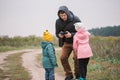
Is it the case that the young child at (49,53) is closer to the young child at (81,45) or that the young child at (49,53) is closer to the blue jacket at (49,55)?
the blue jacket at (49,55)

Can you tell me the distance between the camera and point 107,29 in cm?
2528

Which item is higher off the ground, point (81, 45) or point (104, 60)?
point (81, 45)

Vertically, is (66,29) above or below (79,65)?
above

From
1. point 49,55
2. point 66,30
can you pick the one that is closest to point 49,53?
point 49,55

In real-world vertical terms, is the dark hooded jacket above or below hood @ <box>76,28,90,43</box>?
above

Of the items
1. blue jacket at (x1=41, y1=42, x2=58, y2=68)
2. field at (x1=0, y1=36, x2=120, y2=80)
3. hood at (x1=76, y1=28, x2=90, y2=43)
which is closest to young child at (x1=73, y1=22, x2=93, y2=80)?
hood at (x1=76, y1=28, x2=90, y2=43)

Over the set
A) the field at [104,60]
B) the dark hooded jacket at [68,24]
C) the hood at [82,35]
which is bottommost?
the field at [104,60]

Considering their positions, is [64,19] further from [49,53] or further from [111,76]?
[111,76]

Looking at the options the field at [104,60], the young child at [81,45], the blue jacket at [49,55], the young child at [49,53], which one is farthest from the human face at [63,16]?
the field at [104,60]

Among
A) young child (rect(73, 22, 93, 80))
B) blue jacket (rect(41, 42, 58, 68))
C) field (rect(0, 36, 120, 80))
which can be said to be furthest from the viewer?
field (rect(0, 36, 120, 80))

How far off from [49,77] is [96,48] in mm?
9758

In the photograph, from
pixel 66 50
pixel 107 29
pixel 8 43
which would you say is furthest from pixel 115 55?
pixel 8 43

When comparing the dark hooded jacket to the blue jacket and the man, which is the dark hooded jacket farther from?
the blue jacket

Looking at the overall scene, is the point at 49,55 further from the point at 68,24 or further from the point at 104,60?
the point at 104,60
